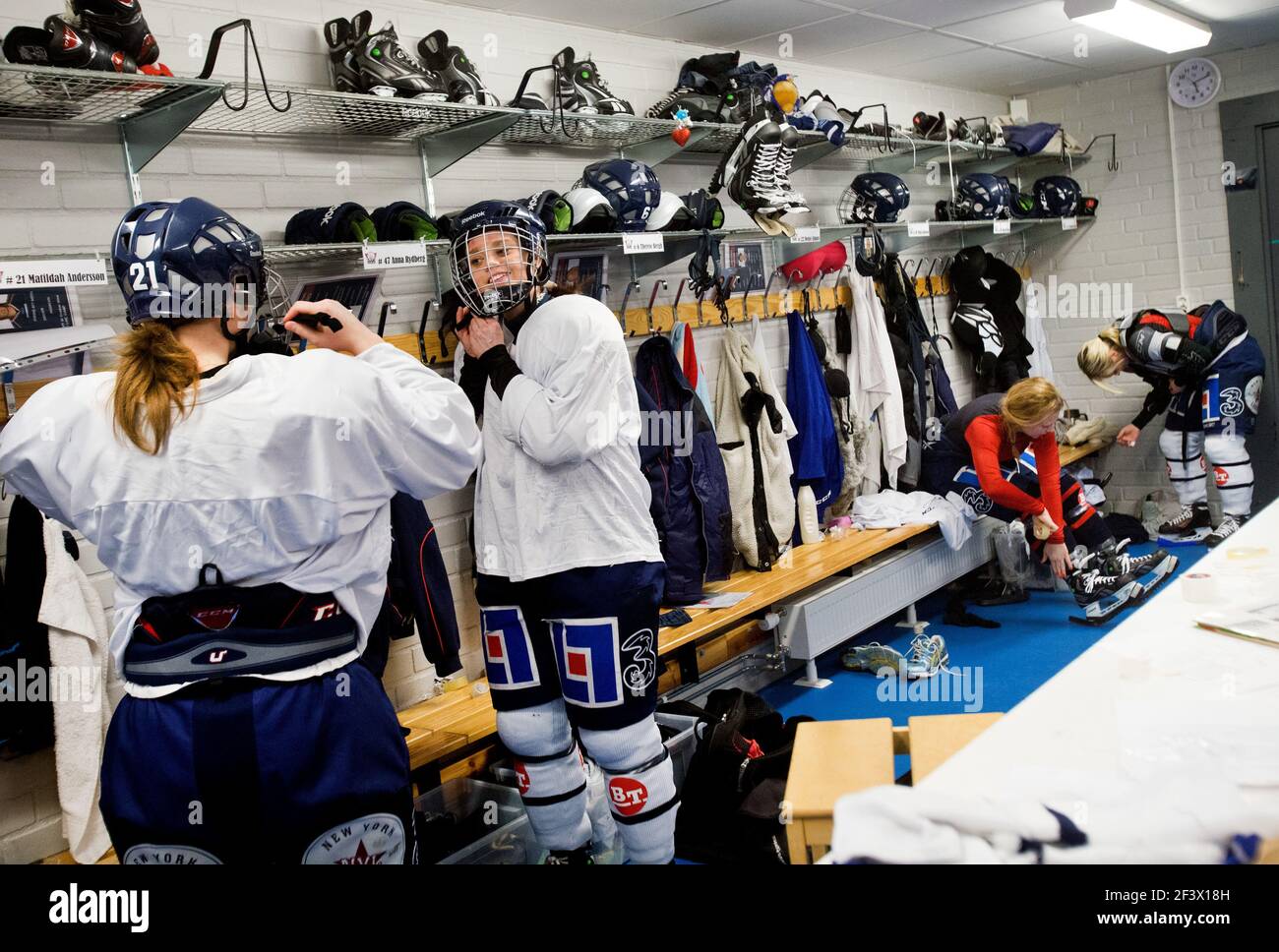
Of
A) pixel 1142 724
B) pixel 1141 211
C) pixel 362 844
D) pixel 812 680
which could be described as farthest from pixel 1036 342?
pixel 362 844

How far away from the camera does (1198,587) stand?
1.84 m

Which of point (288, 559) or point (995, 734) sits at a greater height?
point (288, 559)

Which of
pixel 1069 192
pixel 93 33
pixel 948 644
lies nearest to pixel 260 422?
pixel 93 33

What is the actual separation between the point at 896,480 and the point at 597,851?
3.06m

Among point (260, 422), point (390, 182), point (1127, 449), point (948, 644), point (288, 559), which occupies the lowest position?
point (948, 644)

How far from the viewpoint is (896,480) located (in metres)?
5.28

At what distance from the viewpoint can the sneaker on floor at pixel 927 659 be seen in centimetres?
415

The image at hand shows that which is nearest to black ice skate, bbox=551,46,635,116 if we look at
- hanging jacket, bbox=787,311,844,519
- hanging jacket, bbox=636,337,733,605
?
hanging jacket, bbox=636,337,733,605

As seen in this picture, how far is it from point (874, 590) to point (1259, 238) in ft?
11.7

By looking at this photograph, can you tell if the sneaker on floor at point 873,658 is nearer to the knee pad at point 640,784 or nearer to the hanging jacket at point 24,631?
the knee pad at point 640,784

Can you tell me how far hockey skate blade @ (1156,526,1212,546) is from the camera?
5.77m

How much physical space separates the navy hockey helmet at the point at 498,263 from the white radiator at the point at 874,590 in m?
2.09

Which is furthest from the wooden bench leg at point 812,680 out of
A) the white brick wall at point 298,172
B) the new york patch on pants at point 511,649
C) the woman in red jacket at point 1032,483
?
the new york patch on pants at point 511,649
